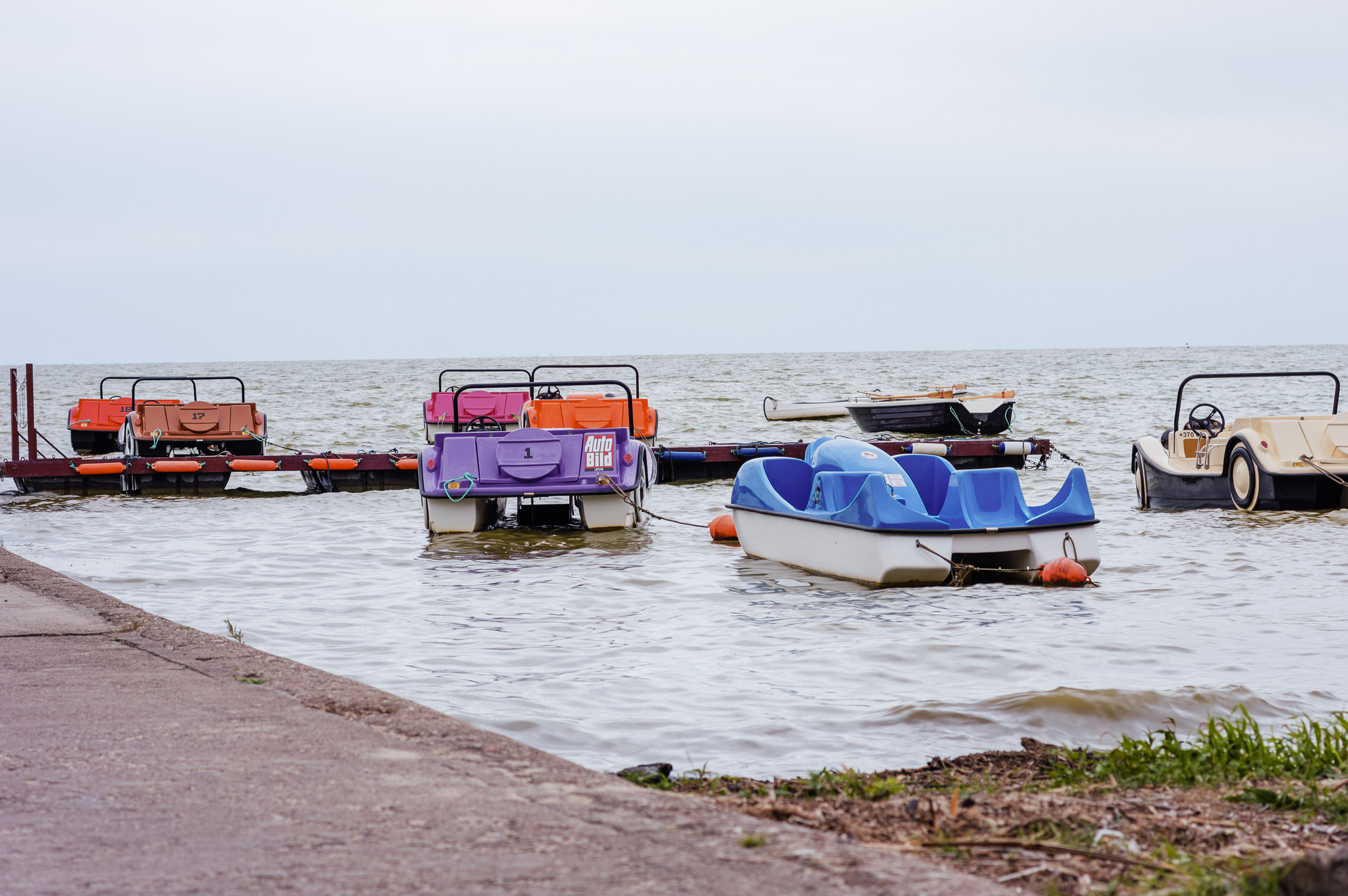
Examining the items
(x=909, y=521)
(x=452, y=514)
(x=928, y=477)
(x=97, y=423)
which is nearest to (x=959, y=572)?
(x=909, y=521)

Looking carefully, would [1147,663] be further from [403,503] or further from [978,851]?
[403,503]

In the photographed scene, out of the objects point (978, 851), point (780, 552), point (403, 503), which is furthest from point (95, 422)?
point (978, 851)

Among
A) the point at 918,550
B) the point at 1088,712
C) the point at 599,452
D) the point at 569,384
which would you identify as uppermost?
the point at 569,384

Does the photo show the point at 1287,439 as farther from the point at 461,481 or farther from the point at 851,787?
the point at 851,787

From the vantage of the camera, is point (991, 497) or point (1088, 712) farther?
point (991, 497)

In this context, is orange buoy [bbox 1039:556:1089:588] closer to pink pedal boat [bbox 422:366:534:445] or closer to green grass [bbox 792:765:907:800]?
green grass [bbox 792:765:907:800]

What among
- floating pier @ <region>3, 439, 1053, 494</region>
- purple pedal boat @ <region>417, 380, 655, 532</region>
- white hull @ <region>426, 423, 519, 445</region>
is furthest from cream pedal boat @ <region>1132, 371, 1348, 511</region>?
white hull @ <region>426, 423, 519, 445</region>

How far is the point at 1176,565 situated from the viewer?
10078 millimetres

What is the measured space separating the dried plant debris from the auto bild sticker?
8.47 m

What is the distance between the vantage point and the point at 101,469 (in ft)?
57.5

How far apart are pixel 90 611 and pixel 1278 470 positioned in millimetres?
11662

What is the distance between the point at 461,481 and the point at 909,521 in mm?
5361

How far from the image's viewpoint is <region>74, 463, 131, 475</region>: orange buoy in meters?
17.5

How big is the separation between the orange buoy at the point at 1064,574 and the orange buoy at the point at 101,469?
1393 centimetres
